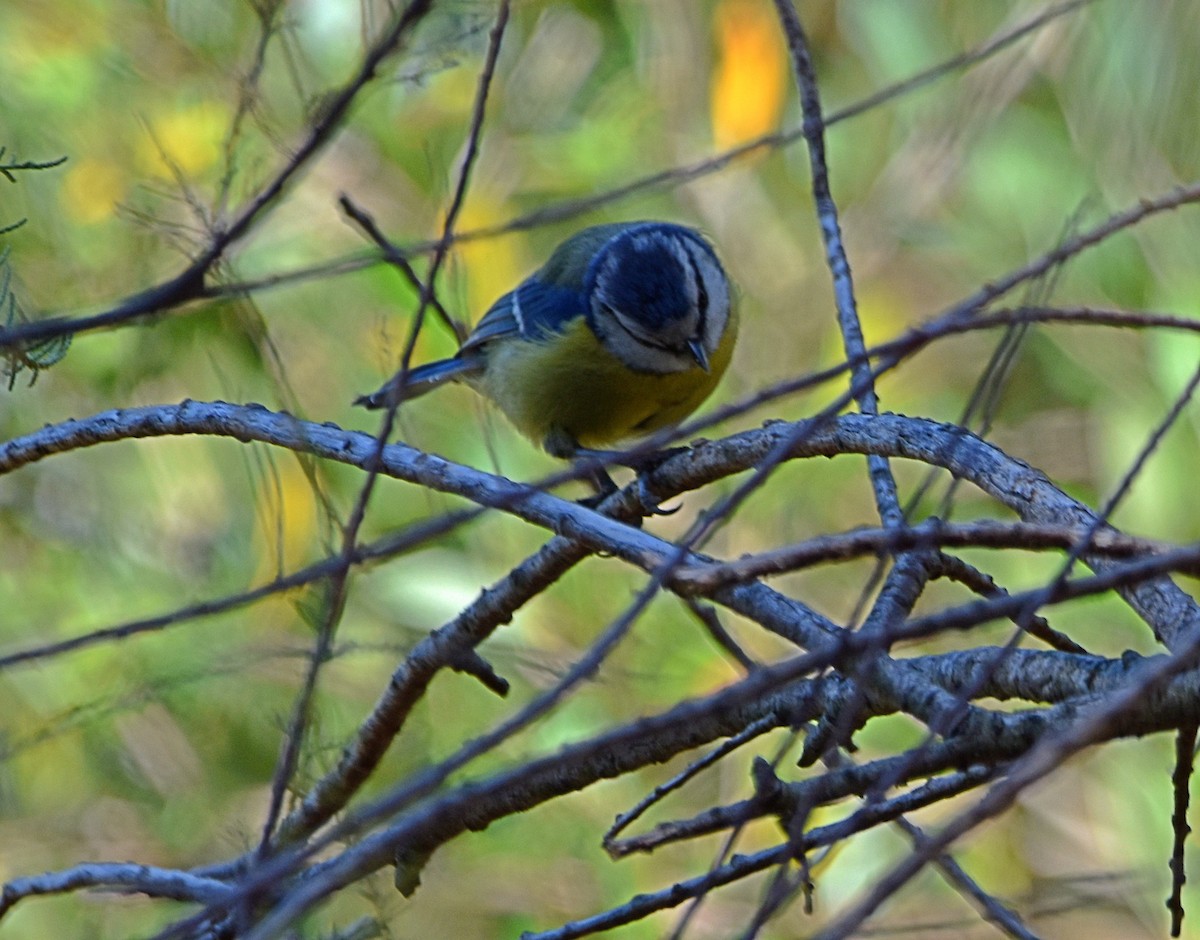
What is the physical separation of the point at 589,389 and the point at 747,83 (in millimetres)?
1381

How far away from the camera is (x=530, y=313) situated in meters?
2.71

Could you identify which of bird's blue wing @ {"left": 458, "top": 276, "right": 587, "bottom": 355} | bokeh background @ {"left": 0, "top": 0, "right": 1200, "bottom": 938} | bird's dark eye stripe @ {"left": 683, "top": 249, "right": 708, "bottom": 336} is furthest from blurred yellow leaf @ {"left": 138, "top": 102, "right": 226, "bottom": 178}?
bird's dark eye stripe @ {"left": 683, "top": 249, "right": 708, "bottom": 336}

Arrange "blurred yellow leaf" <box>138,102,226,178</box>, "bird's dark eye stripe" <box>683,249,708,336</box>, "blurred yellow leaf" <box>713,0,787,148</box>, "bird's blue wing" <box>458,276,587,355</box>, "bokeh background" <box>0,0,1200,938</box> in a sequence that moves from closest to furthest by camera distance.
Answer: "bird's dark eye stripe" <box>683,249,708,336</box>
"bird's blue wing" <box>458,276,587,355</box>
"bokeh background" <box>0,0,1200,938</box>
"blurred yellow leaf" <box>138,102,226,178</box>
"blurred yellow leaf" <box>713,0,787,148</box>

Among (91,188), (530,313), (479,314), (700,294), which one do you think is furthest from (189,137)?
(700,294)

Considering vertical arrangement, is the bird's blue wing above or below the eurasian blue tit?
above

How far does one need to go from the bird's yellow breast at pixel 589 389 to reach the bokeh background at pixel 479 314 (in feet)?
1.02

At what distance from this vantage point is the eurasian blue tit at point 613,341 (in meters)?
2.41

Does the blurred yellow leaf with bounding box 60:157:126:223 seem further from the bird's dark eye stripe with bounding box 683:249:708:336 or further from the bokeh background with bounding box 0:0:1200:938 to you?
the bird's dark eye stripe with bounding box 683:249:708:336

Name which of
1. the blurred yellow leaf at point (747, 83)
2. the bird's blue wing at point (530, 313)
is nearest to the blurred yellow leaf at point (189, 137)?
the bird's blue wing at point (530, 313)

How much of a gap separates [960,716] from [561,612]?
84.2 inches

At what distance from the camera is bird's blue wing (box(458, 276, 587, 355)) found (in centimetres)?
262

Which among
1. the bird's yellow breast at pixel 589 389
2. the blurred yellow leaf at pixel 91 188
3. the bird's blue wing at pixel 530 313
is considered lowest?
the bird's yellow breast at pixel 589 389

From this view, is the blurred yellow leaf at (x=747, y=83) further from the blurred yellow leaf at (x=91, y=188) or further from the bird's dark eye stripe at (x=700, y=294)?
the blurred yellow leaf at (x=91, y=188)

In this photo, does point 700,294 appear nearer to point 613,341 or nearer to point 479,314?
point 613,341
